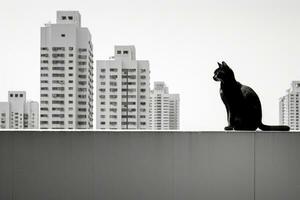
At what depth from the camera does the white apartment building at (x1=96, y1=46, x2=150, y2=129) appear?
15999 millimetres

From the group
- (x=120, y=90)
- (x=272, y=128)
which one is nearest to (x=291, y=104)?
(x=272, y=128)

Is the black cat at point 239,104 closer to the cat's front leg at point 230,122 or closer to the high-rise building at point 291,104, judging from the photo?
the cat's front leg at point 230,122

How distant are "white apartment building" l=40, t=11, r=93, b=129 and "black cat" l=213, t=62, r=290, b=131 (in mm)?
13102

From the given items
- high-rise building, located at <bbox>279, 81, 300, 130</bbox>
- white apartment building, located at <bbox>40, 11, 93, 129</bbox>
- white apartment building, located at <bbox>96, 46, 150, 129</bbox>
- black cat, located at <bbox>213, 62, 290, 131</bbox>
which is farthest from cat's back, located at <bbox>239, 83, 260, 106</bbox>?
white apartment building, located at <bbox>96, 46, 150, 129</bbox>

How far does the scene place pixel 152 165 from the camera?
6.18 feet

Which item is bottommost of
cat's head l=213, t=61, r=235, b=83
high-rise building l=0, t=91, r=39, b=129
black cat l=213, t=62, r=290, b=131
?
high-rise building l=0, t=91, r=39, b=129

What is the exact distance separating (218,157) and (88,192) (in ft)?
2.76

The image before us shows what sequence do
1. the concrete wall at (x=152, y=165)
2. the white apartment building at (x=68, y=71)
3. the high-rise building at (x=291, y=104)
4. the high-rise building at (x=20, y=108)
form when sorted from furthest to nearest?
the white apartment building at (x=68, y=71), the high-rise building at (x=20, y=108), the high-rise building at (x=291, y=104), the concrete wall at (x=152, y=165)

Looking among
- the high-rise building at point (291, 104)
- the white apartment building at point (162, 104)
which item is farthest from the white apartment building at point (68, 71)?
the high-rise building at point (291, 104)

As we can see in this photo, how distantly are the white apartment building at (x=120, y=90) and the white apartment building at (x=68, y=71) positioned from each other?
109 centimetres

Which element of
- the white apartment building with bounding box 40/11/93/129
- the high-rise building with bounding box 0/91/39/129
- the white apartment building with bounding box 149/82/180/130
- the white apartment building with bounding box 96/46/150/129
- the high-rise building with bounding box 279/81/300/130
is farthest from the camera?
the white apartment building with bounding box 96/46/150/129

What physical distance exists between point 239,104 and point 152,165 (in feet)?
2.21

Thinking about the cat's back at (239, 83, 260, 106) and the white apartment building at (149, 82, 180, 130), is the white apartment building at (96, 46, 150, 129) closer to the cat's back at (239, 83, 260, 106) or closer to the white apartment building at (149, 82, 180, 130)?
the white apartment building at (149, 82, 180, 130)

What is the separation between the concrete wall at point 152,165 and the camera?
188 centimetres
